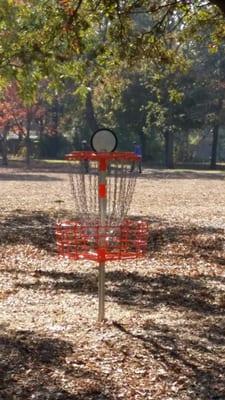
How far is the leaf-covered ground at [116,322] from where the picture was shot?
4727 mm

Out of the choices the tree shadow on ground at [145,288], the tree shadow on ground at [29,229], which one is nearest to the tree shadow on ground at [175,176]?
the tree shadow on ground at [29,229]

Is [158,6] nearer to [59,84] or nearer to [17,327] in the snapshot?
[59,84]

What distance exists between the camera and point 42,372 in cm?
492

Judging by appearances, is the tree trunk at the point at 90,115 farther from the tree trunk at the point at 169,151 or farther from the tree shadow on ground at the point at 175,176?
the tree shadow on ground at the point at 175,176

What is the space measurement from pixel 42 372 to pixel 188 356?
Answer: 1148 millimetres

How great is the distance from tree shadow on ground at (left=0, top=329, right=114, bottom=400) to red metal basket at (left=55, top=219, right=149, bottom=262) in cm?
84

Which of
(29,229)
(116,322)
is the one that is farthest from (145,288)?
(29,229)

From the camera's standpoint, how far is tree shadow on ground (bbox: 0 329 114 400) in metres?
4.52

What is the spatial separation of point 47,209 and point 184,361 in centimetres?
1217

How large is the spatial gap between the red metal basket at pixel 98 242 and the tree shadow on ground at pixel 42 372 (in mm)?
840

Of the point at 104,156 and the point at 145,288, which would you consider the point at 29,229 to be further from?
the point at 104,156

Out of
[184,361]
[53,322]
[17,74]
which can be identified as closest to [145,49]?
[17,74]

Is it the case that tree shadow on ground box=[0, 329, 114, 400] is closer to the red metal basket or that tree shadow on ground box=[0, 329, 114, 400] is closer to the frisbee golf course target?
the red metal basket

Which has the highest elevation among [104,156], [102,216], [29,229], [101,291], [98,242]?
[104,156]
